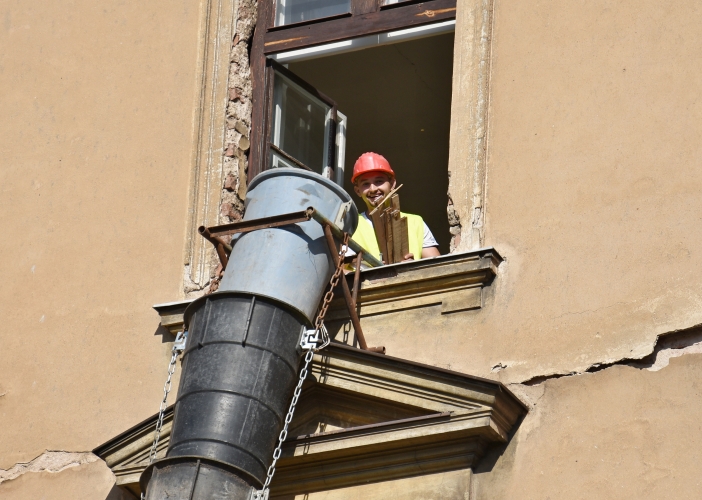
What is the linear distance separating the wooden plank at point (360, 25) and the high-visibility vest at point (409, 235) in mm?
1019

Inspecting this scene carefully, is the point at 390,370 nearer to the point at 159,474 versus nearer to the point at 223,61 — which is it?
the point at 159,474

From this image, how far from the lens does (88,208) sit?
8.16 m

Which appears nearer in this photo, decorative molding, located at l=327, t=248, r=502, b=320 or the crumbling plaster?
decorative molding, located at l=327, t=248, r=502, b=320

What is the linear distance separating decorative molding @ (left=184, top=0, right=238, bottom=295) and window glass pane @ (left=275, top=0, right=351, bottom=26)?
1.04 feet

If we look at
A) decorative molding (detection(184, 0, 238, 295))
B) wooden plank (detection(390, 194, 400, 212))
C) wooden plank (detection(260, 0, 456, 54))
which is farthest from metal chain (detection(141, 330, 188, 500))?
wooden plank (detection(260, 0, 456, 54))

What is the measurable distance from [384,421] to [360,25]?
2.47 metres

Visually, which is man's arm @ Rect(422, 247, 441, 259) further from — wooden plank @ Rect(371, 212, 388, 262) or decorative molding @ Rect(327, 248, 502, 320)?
decorative molding @ Rect(327, 248, 502, 320)

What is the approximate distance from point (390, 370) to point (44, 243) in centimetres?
236

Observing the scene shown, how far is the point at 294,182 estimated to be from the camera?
7156 mm


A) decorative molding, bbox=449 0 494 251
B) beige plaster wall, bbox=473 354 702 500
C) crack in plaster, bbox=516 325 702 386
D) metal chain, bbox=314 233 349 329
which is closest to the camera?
beige plaster wall, bbox=473 354 702 500

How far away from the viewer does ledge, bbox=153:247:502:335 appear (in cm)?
704

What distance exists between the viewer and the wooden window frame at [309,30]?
8141 mm

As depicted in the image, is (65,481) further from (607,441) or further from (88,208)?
(607,441)

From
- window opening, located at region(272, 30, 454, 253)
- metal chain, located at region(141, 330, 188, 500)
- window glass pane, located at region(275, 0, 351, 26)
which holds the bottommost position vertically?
metal chain, located at region(141, 330, 188, 500)
